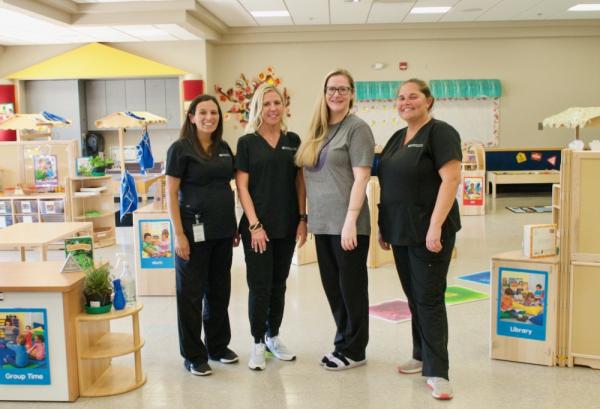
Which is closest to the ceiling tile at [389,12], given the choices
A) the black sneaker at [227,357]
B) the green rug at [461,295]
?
the green rug at [461,295]

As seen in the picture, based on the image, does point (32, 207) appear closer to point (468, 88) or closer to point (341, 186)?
point (341, 186)

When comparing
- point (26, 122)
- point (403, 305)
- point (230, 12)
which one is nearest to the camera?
point (403, 305)

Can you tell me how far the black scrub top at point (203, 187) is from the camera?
126 inches

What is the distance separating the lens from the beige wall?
12.1 m

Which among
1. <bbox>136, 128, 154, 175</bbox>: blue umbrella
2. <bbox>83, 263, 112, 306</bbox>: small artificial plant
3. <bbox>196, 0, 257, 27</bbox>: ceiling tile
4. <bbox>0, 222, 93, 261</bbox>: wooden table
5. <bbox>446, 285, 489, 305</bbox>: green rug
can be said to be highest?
<bbox>196, 0, 257, 27</bbox>: ceiling tile

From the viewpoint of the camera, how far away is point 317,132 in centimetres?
323

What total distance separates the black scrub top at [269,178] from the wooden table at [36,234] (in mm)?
1910

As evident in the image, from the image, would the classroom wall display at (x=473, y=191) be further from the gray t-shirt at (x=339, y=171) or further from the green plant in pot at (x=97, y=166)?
the gray t-shirt at (x=339, y=171)

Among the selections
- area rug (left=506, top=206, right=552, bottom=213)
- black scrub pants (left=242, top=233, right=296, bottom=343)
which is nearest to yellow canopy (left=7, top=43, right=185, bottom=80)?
area rug (left=506, top=206, right=552, bottom=213)

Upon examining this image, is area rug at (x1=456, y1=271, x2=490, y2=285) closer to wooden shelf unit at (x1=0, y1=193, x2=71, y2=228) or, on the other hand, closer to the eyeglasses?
the eyeglasses

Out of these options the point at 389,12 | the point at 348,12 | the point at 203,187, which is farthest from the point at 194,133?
the point at 389,12

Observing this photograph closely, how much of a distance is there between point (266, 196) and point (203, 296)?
2.17 ft

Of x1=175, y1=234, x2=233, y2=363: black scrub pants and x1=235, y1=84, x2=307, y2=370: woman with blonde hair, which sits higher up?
x1=235, y1=84, x2=307, y2=370: woman with blonde hair

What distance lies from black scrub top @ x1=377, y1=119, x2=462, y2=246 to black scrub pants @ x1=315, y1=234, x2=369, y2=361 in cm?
26
